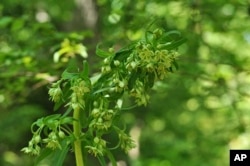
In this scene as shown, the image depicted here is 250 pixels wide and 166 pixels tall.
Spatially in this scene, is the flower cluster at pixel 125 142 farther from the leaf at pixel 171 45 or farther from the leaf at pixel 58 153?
the leaf at pixel 171 45

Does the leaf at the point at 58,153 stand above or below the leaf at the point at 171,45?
below

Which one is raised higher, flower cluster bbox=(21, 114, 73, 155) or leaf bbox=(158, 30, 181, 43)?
leaf bbox=(158, 30, 181, 43)

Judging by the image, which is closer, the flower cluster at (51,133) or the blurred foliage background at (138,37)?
the flower cluster at (51,133)

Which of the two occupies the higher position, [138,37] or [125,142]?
[138,37]

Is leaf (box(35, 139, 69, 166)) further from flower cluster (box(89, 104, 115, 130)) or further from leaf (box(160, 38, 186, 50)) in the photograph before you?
leaf (box(160, 38, 186, 50))

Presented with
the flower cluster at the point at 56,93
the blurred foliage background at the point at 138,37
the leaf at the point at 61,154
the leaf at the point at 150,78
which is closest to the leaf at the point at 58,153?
the leaf at the point at 61,154

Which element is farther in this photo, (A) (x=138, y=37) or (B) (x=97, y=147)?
(A) (x=138, y=37)

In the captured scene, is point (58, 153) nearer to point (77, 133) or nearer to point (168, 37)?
point (77, 133)

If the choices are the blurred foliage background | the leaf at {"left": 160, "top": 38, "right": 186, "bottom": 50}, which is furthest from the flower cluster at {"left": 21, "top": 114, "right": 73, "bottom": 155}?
the blurred foliage background

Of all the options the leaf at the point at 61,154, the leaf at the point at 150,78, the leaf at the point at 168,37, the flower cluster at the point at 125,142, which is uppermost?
the leaf at the point at 168,37

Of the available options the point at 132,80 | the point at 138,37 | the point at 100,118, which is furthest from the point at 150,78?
the point at 138,37

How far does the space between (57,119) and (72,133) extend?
5 centimetres

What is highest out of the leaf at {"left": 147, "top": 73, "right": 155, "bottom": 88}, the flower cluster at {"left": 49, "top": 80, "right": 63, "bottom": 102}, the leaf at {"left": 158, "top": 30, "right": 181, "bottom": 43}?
the leaf at {"left": 158, "top": 30, "right": 181, "bottom": 43}

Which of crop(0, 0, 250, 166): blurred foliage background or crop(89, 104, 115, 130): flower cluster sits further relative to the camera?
crop(0, 0, 250, 166): blurred foliage background
